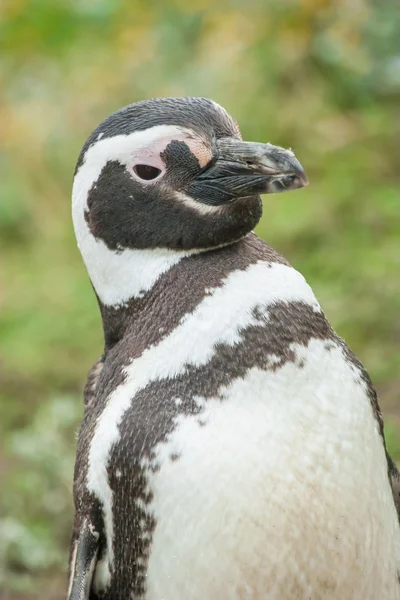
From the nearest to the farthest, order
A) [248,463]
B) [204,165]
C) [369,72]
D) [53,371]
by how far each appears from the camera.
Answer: [248,463]
[204,165]
[53,371]
[369,72]

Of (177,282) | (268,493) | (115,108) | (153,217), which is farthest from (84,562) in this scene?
(115,108)

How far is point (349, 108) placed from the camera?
6406mm

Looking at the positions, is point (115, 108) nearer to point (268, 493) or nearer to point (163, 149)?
point (163, 149)

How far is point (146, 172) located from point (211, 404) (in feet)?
1.60

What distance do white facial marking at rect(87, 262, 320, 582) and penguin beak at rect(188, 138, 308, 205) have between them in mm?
157

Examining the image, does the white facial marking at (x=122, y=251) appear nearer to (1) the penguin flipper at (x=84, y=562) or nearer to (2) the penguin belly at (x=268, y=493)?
(2) the penguin belly at (x=268, y=493)

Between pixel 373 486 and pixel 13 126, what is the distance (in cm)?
554

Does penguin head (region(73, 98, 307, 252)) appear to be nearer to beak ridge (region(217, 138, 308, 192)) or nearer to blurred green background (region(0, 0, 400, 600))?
beak ridge (region(217, 138, 308, 192))

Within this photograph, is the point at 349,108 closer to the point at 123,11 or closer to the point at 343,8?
the point at 343,8

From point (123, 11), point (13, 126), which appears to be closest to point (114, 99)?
point (13, 126)

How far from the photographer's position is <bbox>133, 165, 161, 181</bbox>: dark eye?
2043mm

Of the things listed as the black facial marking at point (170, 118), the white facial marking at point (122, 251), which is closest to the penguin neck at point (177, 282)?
the white facial marking at point (122, 251)

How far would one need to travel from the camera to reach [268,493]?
1883 mm

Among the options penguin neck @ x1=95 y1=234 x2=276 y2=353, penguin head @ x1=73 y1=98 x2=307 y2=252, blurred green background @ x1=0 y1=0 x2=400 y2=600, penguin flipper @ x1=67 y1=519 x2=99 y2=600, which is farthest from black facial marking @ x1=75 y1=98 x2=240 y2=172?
blurred green background @ x1=0 y1=0 x2=400 y2=600
